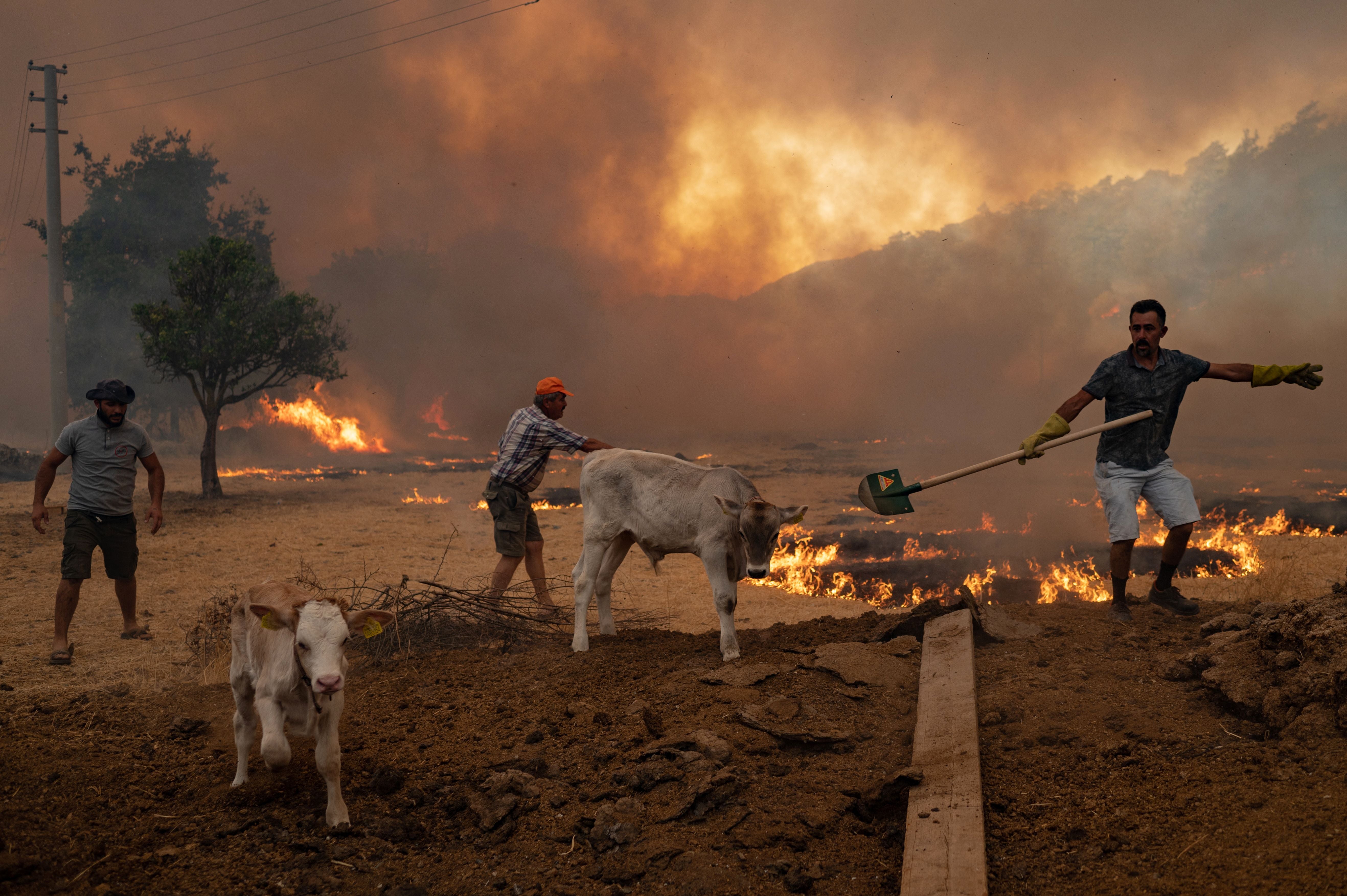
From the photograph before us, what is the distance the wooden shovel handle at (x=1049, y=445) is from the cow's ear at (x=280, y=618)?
14.8 ft

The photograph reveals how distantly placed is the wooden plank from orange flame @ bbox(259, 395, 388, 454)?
36.2 meters

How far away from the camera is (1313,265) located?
32031 mm

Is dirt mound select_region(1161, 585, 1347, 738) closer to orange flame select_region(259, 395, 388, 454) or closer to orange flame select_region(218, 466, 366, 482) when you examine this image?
orange flame select_region(218, 466, 366, 482)

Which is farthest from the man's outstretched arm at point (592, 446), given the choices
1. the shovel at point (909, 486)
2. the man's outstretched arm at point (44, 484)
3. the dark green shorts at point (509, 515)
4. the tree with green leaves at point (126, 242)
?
the tree with green leaves at point (126, 242)

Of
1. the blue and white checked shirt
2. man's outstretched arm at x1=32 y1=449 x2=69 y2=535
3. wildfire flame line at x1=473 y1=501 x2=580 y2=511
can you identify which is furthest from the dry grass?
man's outstretched arm at x1=32 y1=449 x2=69 y2=535

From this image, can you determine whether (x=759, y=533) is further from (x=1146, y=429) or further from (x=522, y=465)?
(x=1146, y=429)

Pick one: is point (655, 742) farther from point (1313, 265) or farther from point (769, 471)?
point (1313, 265)

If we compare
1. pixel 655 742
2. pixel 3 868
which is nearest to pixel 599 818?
pixel 655 742

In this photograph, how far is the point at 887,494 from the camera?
714cm

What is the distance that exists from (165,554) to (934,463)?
21.1m

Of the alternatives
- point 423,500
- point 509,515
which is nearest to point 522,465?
point 509,515

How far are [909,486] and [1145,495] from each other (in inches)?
77.8

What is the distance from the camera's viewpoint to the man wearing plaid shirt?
8586 millimetres

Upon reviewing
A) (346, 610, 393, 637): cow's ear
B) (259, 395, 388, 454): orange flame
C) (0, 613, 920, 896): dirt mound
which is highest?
(259, 395, 388, 454): orange flame
